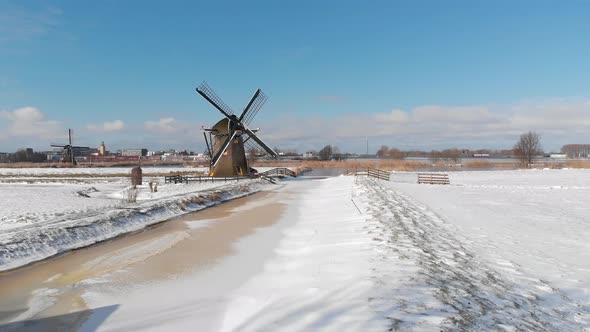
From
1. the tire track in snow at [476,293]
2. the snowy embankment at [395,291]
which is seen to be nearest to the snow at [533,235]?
the snowy embankment at [395,291]

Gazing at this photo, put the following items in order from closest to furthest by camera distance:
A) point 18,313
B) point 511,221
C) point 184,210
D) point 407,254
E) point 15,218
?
point 18,313, point 407,254, point 15,218, point 511,221, point 184,210

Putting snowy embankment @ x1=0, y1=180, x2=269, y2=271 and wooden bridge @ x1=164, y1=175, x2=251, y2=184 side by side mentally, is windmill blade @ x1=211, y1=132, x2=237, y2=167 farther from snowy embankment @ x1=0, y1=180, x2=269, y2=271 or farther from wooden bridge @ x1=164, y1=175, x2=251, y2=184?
snowy embankment @ x1=0, y1=180, x2=269, y2=271

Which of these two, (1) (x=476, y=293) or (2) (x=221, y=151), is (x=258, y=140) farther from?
(1) (x=476, y=293)

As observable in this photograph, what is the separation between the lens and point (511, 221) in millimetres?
16031

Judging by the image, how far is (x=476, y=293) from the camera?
21.4 feet

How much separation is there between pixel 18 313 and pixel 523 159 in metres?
102

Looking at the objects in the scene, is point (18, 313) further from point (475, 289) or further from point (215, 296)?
point (475, 289)

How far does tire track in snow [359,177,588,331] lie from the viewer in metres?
5.23

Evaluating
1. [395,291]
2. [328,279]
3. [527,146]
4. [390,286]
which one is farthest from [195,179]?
[527,146]

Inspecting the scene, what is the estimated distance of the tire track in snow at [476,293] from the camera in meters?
5.23

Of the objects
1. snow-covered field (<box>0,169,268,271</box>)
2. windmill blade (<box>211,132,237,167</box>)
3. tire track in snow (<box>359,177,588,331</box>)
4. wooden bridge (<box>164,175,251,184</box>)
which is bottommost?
tire track in snow (<box>359,177,588,331</box>)

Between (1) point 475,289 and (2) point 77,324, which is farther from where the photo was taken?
(1) point 475,289

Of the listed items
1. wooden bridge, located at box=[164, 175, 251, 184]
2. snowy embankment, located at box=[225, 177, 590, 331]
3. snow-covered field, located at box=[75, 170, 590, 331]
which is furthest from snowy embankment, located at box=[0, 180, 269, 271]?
wooden bridge, located at box=[164, 175, 251, 184]

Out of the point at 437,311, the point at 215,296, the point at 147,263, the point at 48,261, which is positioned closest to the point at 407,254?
the point at 437,311
